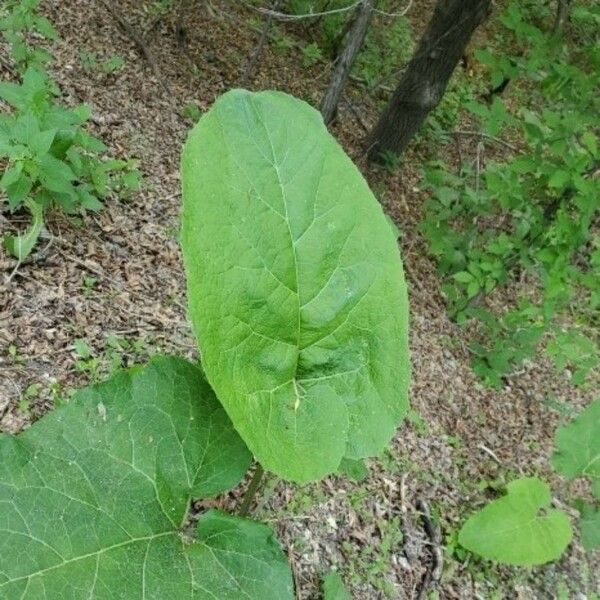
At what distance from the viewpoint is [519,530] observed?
2.63 meters

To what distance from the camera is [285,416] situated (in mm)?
1084

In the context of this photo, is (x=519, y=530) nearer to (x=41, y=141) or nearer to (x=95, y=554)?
(x=95, y=554)

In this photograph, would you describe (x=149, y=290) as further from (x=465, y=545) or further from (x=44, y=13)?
(x=44, y=13)

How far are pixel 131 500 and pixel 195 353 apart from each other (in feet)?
4.67

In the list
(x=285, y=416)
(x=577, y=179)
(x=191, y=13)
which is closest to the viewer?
(x=285, y=416)

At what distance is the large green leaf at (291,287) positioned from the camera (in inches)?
38.7

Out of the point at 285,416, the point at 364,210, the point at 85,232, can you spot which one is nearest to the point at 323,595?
the point at 285,416

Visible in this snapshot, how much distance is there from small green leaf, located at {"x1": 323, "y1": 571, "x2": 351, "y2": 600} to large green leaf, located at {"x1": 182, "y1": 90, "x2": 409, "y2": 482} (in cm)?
107

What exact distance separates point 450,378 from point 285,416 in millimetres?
2813

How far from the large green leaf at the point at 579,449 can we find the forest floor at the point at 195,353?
18.8 inches

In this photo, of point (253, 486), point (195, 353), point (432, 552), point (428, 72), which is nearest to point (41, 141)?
point (195, 353)

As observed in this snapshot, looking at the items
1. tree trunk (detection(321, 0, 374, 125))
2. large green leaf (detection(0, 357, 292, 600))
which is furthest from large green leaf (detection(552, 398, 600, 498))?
tree trunk (detection(321, 0, 374, 125))

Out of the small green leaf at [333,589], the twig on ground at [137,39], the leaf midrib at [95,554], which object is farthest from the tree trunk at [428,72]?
the leaf midrib at [95,554]

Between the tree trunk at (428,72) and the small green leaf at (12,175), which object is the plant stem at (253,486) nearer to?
the small green leaf at (12,175)
